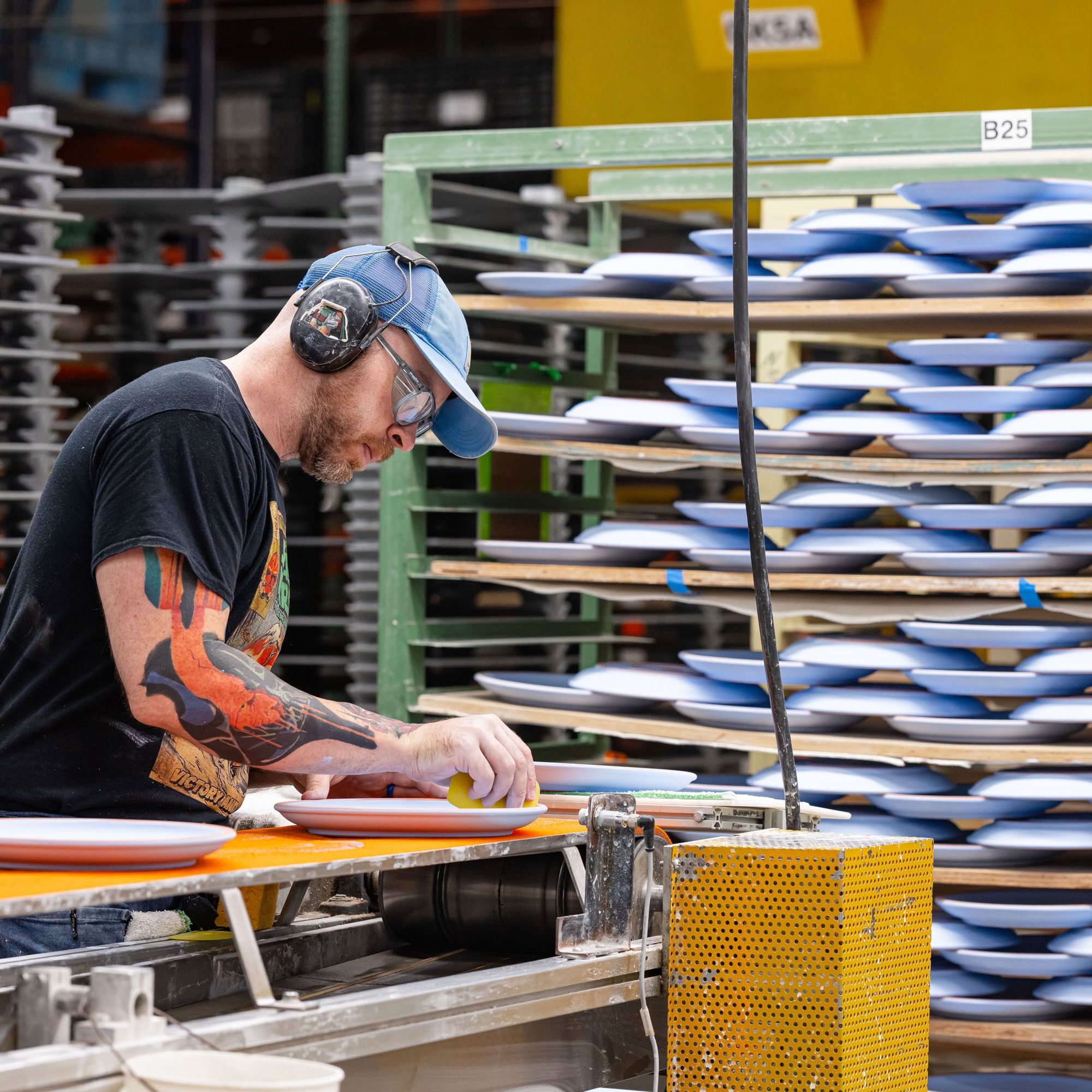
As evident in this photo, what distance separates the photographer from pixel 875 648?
8.87 feet

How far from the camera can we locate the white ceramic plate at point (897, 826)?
2691mm

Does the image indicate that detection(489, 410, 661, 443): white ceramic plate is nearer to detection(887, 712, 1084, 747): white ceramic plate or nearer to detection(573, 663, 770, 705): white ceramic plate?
detection(573, 663, 770, 705): white ceramic plate

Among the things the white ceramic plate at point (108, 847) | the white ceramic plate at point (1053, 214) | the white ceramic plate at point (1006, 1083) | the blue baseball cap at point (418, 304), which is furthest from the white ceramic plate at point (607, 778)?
the white ceramic plate at point (1006, 1083)

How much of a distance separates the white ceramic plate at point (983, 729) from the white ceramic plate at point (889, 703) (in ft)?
0.06

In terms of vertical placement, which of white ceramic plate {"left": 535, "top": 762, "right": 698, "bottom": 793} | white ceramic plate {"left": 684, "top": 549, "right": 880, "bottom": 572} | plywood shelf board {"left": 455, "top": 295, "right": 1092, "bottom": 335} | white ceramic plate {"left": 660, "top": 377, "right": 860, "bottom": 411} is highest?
plywood shelf board {"left": 455, "top": 295, "right": 1092, "bottom": 335}

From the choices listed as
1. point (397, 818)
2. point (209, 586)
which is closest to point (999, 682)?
point (397, 818)

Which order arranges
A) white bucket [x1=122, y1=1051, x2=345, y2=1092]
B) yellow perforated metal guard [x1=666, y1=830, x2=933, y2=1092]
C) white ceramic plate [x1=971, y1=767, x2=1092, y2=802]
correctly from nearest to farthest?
white bucket [x1=122, y1=1051, x2=345, y2=1092] < yellow perforated metal guard [x1=666, y1=830, x2=933, y2=1092] < white ceramic plate [x1=971, y1=767, x2=1092, y2=802]

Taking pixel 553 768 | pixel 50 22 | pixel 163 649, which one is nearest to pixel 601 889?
pixel 553 768

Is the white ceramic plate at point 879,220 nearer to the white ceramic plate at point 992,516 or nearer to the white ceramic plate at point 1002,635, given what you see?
the white ceramic plate at point 992,516

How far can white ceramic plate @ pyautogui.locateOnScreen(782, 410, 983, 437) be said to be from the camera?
268 cm

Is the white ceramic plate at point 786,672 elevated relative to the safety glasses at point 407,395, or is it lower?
lower

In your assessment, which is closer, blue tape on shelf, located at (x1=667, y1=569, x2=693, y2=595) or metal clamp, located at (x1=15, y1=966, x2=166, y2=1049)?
metal clamp, located at (x1=15, y1=966, x2=166, y2=1049)

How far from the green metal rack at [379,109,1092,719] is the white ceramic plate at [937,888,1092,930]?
3.49 feet

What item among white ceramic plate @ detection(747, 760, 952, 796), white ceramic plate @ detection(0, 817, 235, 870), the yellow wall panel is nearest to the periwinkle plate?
white ceramic plate @ detection(747, 760, 952, 796)
